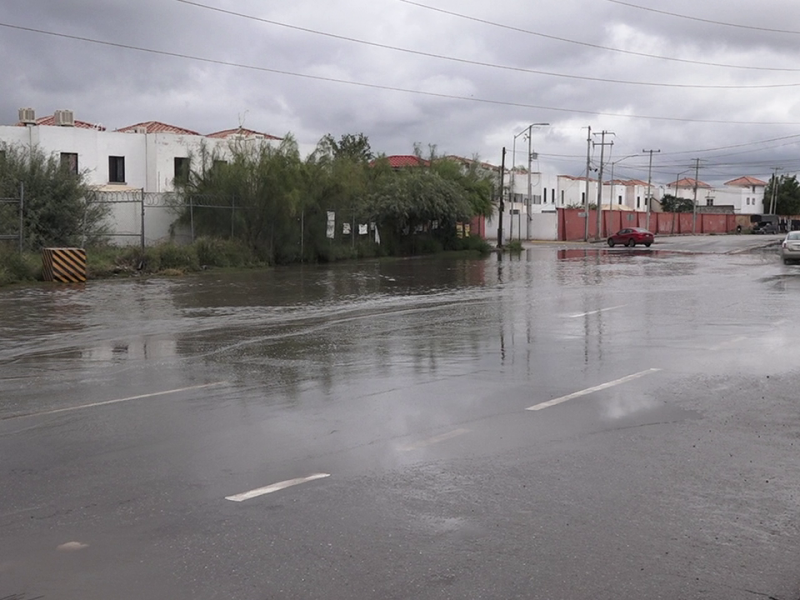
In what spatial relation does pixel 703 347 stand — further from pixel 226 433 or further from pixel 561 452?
pixel 226 433

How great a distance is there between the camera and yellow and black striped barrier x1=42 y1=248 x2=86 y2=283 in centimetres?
2858

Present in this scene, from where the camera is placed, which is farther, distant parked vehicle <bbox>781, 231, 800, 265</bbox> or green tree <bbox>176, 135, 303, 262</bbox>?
distant parked vehicle <bbox>781, 231, 800, 265</bbox>

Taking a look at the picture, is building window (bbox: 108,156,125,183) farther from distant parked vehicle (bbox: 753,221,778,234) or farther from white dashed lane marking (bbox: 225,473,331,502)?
distant parked vehicle (bbox: 753,221,778,234)

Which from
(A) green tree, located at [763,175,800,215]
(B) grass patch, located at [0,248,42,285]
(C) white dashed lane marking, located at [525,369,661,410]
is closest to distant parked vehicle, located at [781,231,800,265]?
(B) grass patch, located at [0,248,42,285]

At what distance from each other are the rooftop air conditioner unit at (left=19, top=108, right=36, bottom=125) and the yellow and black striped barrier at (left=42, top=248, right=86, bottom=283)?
3348cm

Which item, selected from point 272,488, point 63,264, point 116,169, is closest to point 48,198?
point 63,264

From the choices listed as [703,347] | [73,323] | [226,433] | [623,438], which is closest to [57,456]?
[226,433]

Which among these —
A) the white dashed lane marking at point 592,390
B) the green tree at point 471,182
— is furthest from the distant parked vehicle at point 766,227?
the white dashed lane marking at point 592,390

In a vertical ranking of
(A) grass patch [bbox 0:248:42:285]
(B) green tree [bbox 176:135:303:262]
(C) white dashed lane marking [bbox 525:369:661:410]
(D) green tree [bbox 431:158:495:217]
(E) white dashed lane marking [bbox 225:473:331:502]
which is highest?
(D) green tree [bbox 431:158:495:217]

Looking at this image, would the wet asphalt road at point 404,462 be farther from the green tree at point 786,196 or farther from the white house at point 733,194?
the white house at point 733,194

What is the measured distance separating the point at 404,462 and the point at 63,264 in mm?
24087

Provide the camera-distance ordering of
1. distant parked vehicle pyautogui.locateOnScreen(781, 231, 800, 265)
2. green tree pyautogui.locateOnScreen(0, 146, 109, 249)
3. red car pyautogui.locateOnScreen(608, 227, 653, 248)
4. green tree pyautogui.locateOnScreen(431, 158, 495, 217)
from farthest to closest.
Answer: red car pyautogui.locateOnScreen(608, 227, 653, 248) < green tree pyautogui.locateOnScreen(431, 158, 495, 217) < distant parked vehicle pyautogui.locateOnScreen(781, 231, 800, 265) < green tree pyautogui.locateOnScreen(0, 146, 109, 249)

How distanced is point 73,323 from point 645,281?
17.9m

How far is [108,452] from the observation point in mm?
7656
